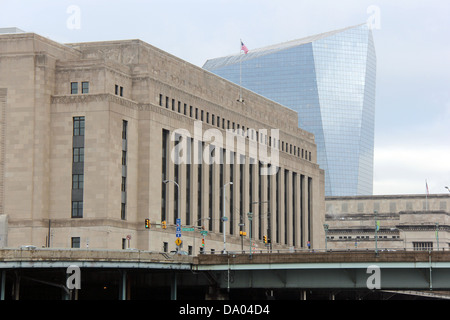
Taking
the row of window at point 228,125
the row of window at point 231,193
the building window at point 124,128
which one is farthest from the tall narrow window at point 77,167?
the row of window at point 228,125

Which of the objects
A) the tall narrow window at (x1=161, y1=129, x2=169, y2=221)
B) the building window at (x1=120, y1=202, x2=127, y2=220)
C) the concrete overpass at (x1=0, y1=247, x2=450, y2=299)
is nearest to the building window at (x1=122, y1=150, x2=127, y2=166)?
the building window at (x1=120, y1=202, x2=127, y2=220)

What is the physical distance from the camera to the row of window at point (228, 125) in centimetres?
14088

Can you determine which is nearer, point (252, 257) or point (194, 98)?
point (252, 257)

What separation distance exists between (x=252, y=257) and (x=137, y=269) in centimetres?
1144

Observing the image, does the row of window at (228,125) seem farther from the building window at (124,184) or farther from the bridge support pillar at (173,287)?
the bridge support pillar at (173,287)

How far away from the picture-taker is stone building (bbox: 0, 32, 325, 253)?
126062 millimetres

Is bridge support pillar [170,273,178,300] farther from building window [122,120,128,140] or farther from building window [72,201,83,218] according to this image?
building window [122,120,128,140]

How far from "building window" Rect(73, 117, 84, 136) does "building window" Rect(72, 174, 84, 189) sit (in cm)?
539

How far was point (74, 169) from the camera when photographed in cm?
12800

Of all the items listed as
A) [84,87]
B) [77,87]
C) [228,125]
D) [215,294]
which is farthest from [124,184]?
[215,294]
